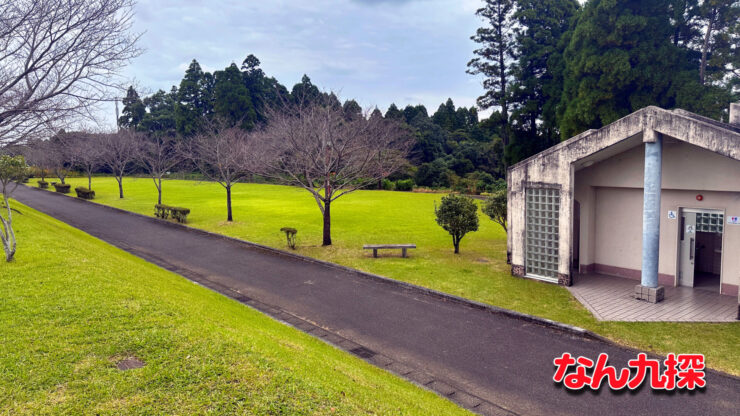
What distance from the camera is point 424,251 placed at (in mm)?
17094

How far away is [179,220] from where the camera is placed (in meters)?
23.8

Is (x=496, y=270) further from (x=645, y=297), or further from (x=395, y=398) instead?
(x=395, y=398)

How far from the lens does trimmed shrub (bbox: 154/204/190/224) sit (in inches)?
931

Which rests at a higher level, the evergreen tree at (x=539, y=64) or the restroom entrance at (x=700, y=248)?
the evergreen tree at (x=539, y=64)

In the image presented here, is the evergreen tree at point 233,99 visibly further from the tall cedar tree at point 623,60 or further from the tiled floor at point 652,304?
the tiled floor at point 652,304

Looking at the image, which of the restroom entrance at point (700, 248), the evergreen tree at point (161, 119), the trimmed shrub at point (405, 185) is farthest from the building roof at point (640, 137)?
the evergreen tree at point (161, 119)

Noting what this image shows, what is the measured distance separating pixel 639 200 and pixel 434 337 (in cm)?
756

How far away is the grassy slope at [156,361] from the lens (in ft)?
17.0

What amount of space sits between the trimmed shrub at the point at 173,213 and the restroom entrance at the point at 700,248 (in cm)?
2134

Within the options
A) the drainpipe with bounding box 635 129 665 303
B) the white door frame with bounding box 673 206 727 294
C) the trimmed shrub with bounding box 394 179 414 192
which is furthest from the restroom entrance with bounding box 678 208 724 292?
the trimmed shrub with bounding box 394 179 414 192

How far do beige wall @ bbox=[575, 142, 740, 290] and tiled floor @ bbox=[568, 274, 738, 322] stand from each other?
0.76m

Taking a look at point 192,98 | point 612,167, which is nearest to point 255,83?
point 192,98

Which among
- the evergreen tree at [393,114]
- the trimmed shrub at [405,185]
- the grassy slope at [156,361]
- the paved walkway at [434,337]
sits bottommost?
the paved walkway at [434,337]

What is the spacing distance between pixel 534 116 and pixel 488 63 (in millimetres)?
5960
